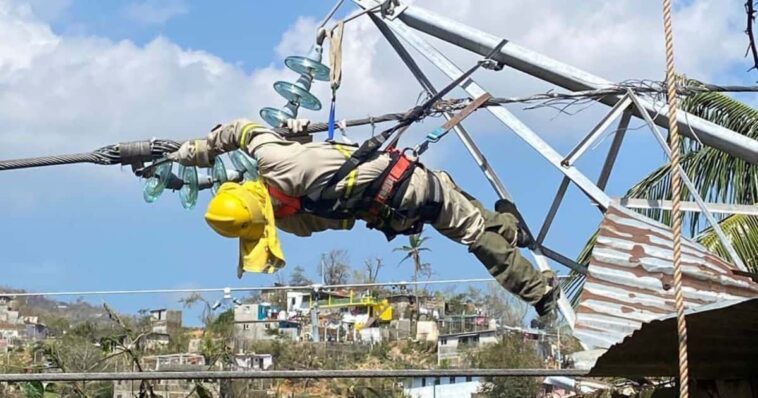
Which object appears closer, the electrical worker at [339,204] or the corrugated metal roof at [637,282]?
the corrugated metal roof at [637,282]

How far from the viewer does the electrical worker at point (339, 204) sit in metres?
4.87

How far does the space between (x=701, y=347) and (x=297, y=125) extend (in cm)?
221

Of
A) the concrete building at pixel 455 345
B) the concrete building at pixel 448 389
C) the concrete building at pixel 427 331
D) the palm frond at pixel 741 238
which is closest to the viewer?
the palm frond at pixel 741 238

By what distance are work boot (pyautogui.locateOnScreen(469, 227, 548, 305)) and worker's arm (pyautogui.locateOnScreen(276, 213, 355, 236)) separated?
617mm

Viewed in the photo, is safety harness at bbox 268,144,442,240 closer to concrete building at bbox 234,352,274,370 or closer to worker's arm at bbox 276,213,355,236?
worker's arm at bbox 276,213,355,236

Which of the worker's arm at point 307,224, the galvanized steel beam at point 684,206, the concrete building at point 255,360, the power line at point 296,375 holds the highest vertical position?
the galvanized steel beam at point 684,206

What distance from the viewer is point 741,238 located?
8.58 metres

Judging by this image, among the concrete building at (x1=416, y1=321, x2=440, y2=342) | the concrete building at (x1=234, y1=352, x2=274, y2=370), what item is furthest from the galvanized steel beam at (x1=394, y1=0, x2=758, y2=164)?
the concrete building at (x1=234, y1=352, x2=274, y2=370)

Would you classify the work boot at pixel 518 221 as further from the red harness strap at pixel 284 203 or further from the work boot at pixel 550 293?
the red harness strap at pixel 284 203

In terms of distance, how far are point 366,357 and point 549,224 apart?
715 centimetres

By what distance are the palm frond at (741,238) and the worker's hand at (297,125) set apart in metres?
4.24

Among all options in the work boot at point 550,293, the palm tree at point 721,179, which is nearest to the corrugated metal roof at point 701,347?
the work boot at point 550,293

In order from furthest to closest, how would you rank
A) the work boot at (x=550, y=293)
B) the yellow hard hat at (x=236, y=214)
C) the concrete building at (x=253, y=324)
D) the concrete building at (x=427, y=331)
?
1. the concrete building at (x=427, y=331)
2. the concrete building at (x=253, y=324)
3. the work boot at (x=550, y=293)
4. the yellow hard hat at (x=236, y=214)

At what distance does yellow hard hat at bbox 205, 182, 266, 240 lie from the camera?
15.6ft
